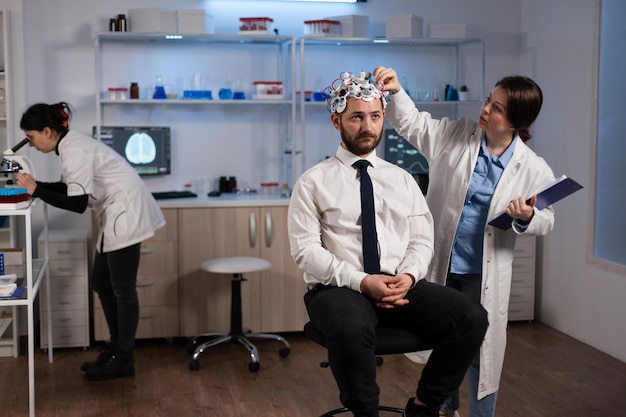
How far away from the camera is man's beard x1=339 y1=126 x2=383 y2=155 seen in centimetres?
260

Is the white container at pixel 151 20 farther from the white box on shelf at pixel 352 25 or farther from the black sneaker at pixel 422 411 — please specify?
the black sneaker at pixel 422 411

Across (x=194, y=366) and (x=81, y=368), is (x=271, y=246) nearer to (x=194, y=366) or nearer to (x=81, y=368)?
(x=194, y=366)

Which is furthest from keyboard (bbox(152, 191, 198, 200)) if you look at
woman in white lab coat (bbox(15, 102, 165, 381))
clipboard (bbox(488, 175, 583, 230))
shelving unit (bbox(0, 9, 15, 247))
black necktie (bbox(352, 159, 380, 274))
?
clipboard (bbox(488, 175, 583, 230))

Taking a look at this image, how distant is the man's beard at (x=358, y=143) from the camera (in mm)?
2602

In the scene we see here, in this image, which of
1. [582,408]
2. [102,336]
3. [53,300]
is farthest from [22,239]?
[582,408]

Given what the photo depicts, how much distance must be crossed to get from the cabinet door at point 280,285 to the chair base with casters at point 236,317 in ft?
0.72

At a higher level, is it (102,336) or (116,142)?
(116,142)

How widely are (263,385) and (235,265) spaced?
2.25ft

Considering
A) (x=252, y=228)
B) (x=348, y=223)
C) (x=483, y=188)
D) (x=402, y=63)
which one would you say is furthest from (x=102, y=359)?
(x=402, y=63)

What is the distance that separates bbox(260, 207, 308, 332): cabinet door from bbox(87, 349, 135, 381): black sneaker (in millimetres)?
963

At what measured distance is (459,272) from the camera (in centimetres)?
286

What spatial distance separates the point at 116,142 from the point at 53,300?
1.02m

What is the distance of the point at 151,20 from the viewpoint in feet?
15.2

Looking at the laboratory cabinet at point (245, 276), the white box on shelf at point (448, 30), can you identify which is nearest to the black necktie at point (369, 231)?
the laboratory cabinet at point (245, 276)
